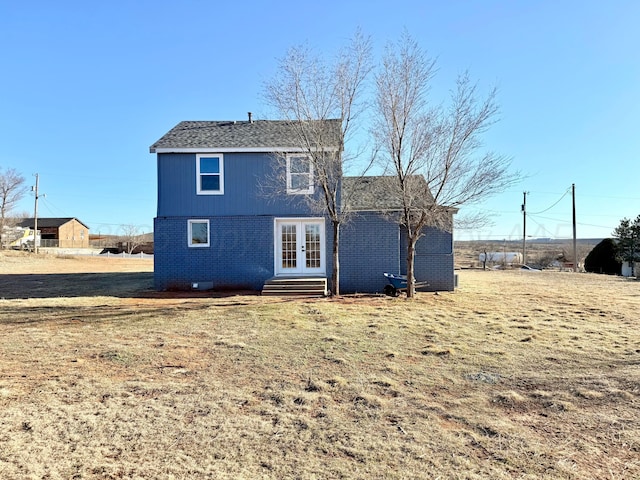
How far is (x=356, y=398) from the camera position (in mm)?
4730

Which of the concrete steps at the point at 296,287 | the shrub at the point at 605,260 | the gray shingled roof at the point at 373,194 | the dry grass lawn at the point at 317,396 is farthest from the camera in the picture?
the shrub at the point at 605,260

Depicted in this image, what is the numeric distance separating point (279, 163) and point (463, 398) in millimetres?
10874

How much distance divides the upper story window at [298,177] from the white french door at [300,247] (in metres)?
1.13

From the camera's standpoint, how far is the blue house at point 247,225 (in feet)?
46.7

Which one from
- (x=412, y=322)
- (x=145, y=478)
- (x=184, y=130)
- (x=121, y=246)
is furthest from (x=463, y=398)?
(x=121, y=246)

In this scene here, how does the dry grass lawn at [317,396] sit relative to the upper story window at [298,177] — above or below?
below

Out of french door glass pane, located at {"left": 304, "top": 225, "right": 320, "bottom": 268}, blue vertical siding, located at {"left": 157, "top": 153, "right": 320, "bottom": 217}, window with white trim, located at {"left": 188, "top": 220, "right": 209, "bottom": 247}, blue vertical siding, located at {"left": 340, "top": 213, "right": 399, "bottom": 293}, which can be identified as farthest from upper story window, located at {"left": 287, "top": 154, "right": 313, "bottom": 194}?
window with white trim, located at {"left": 188, "top": 220, "right": 209, "bottom": 247}

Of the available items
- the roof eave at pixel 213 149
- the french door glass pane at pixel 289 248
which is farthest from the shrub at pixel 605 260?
the roof eave at pixel 213 149

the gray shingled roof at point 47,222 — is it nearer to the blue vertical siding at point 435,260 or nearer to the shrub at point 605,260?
the blue vertical siding at point 435,260

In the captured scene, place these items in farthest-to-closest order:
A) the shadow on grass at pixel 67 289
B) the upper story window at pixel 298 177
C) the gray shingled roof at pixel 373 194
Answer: the upper story window at pixel 298 177
the shadow on grass at pixel 67 289
the gray shingled roof at pixel 373 194

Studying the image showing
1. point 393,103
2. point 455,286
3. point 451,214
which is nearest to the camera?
point 393,103

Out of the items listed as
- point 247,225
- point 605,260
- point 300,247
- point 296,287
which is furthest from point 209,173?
point 605,260

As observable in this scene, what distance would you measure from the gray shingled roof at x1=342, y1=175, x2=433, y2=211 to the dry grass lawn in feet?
14.4

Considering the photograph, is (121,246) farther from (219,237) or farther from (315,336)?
(315,336)
